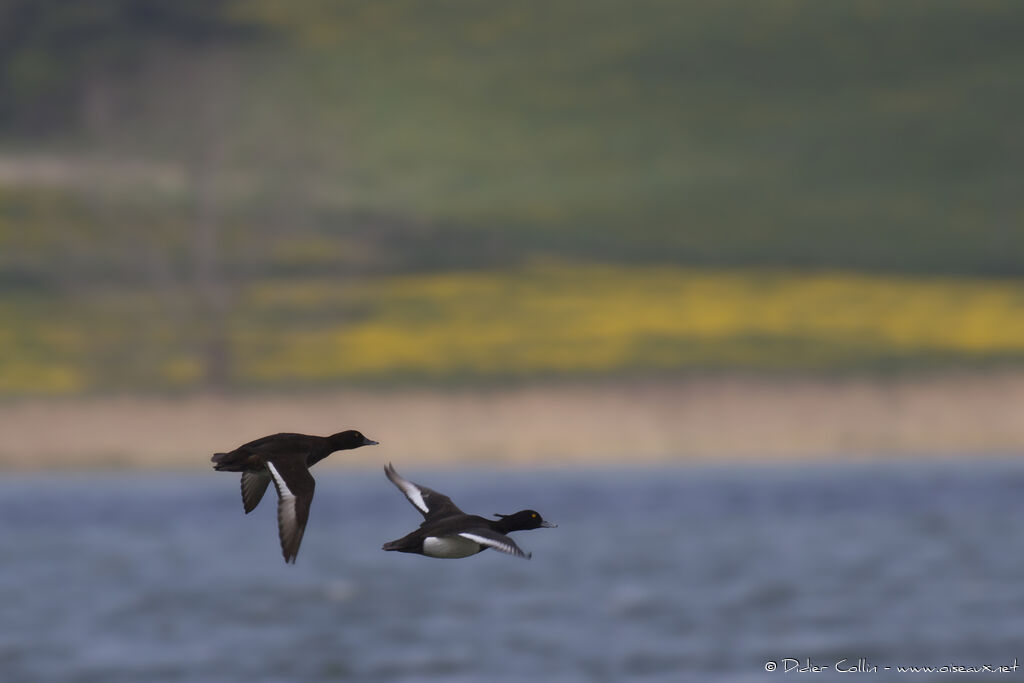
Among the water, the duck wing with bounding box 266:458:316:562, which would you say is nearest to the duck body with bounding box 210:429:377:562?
the duck wing with bounding box 266:458:316:562

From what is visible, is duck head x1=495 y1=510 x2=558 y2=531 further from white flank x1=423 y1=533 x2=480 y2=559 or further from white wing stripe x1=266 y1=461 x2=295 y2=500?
white wing stripe x1=266 y1=461 x2=295 y2=500

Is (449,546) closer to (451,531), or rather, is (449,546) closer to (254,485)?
(451,531)

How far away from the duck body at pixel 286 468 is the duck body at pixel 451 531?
0.64 m

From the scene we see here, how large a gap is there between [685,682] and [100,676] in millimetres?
15877

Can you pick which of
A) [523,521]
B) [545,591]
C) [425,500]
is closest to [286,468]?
[425,500]

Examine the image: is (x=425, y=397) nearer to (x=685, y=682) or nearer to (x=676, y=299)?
(x=676, y=299)

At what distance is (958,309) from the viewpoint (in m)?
140

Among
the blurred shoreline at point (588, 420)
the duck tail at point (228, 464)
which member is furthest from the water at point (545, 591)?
the duck tail at point (228, 464)

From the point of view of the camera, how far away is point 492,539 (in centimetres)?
1577

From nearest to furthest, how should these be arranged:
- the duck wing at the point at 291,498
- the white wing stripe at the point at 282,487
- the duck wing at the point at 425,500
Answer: the duck wing at the point at 291,498, the white wing stripe at the point at 282,487, the duck wing at the point at 425,500

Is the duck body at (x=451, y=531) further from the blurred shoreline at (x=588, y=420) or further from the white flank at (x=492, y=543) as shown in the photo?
the blurred shoreline at (x=588, y=420)

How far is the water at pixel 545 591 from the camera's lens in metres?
52.3

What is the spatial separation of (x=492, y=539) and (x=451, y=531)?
0.95 m

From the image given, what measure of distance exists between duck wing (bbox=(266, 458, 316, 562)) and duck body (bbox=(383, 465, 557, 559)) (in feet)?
2.67
